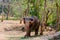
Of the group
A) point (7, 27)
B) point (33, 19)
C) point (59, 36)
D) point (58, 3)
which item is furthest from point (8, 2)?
point (59, 36)

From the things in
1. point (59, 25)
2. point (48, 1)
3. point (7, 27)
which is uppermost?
point (48, 1)

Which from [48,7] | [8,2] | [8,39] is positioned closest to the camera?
[8,39]

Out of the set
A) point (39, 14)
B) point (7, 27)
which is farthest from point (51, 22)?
point (7, 27)

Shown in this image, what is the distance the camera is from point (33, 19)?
36.4 ft

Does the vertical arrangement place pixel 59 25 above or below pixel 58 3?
below

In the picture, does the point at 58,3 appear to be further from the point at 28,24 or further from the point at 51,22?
the point at 51,22

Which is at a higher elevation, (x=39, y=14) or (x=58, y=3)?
(x=58, y=3)

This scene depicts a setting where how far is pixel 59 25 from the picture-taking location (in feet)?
42.4

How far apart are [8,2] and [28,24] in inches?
630

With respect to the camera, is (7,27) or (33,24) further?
(7,27)

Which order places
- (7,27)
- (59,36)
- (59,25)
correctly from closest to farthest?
(59,36), (59,25), (7,27)

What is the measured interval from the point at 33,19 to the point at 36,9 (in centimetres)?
528

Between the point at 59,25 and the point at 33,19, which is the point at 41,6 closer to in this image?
the point at 59,25

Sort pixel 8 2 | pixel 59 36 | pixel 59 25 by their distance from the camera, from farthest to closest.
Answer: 1. pixel 8 2
2. pixel 59 25
3. pixel 59 36
